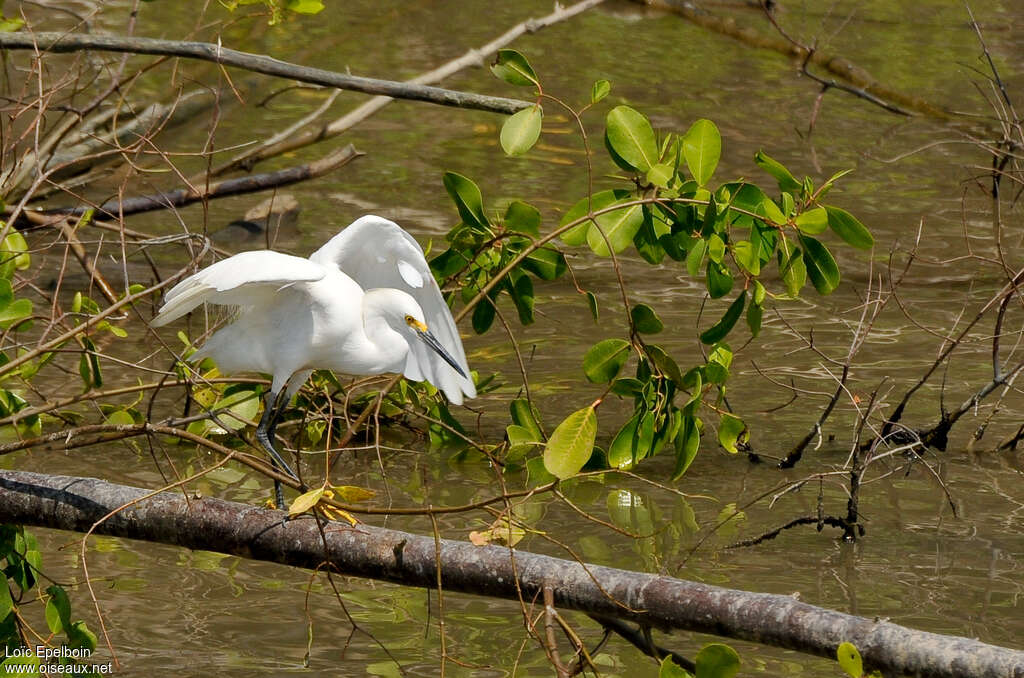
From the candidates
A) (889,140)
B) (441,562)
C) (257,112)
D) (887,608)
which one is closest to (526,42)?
(257,112)

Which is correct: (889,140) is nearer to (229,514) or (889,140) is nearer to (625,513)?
(625,513)

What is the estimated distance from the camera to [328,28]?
12.0 metres

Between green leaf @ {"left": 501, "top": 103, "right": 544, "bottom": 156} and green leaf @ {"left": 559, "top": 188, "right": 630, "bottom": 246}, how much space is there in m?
0.30

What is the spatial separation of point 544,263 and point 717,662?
189 cm

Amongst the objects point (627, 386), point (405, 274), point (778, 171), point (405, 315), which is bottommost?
point (627, 386)

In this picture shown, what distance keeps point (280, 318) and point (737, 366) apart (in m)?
2.60

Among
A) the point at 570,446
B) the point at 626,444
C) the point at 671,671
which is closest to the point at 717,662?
the point at 671,671

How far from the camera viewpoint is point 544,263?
4188 millimetres

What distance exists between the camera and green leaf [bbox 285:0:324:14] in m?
3.95

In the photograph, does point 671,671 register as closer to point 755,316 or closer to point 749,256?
point 749,256

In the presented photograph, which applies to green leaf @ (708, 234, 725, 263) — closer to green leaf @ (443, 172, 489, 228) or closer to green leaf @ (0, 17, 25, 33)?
green leaf @ (443, 172, 489, 228)

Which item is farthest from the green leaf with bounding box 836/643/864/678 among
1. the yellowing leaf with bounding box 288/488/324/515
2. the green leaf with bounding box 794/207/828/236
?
the green leaf with bounding box 794/207/828/236

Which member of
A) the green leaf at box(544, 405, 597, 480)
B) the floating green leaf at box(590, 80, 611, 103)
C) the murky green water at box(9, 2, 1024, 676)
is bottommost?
the murky green water at box(9, 2, 1024, 676)

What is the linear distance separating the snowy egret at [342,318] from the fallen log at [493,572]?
0.57m
